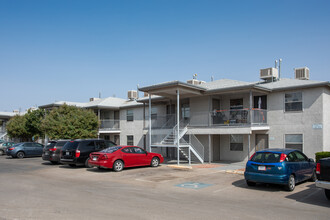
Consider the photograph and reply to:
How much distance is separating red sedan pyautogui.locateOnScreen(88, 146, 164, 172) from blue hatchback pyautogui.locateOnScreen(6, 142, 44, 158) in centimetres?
1286

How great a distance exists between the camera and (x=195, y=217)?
725cm

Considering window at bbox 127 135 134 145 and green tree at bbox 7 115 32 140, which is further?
green tree at bbox 7 115 32 140

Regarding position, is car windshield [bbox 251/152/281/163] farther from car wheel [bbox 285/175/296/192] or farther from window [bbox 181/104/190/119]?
window [bbox 181/104/190/119]

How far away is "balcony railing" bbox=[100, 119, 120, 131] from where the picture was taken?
30406 millimetres

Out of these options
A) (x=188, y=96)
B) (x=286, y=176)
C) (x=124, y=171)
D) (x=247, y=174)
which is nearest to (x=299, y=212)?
(x=286, y=176)

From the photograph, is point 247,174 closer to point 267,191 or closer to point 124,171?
point 267,191

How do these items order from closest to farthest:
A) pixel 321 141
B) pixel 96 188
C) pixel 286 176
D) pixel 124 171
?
pixel 286 176, pixel 96 188, pixel 124 171, pixel 321 141

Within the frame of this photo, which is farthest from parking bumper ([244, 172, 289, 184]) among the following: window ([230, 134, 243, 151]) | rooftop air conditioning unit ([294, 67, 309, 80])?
rooftop air conditioning unit ([294, 67, 309, 80])

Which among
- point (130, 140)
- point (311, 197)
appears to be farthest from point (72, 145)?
point (311, 197)

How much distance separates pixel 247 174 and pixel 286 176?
1.37m

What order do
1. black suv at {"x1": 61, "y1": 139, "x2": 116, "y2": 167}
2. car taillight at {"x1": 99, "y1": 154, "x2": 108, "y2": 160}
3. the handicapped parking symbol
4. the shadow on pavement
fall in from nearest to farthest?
the shadow on pavement → the handicapped parking symbol → car taillight at {"x1": 99, "y1": 154, "x2": 108, "y2": 160} → black suv at {"x1": 61, "y1": 139, "x2": 116, "y2": 167}

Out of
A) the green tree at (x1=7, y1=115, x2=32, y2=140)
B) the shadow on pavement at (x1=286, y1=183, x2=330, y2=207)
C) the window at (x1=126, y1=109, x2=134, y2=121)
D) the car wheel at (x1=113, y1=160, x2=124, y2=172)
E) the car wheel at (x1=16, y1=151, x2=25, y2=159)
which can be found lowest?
the car wheel at (x1=16, y1=151, x2=25, y2=159)

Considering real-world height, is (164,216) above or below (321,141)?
below

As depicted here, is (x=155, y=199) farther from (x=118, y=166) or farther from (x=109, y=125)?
(x=109, y=125)
